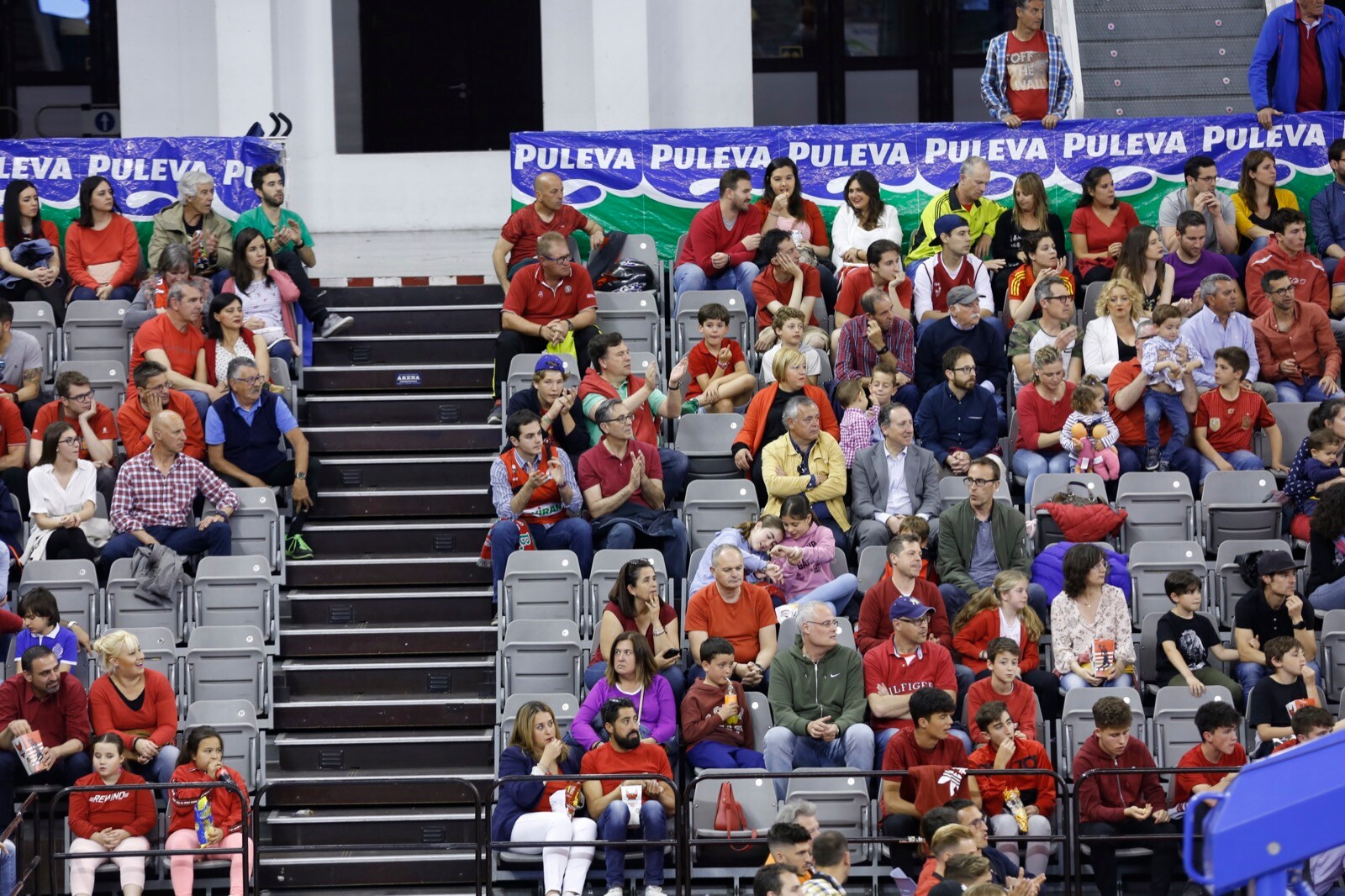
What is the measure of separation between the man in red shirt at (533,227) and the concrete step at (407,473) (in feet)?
4.92

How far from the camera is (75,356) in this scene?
558 inches

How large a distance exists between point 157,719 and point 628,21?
8287 millimetres

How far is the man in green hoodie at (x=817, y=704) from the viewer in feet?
35.8

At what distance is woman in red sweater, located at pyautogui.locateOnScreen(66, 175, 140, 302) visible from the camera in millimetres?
14570

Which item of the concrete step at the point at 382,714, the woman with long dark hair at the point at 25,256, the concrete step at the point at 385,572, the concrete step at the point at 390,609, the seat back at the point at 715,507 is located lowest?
the concrete step at the point at 382,714

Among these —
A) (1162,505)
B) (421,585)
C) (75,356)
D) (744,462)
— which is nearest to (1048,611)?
(1162,505)

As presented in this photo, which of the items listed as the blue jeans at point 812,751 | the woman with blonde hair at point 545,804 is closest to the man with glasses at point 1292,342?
the blue jeans at point 812,751

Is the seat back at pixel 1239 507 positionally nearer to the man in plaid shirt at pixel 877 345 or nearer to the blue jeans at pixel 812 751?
the man in plaid shirt at pixel 877 345

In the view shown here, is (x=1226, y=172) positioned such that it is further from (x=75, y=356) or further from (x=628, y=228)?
(x=75, y=356)

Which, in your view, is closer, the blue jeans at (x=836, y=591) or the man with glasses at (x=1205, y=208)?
the blue jeans at (x=836, y=591)

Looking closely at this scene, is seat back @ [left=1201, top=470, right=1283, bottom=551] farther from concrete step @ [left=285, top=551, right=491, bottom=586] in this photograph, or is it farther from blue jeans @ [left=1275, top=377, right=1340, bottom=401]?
concrete step @ [left=285, top=551, right=491, bottom=586]

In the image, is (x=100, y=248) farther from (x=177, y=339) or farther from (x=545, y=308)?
(x=545, y=308)

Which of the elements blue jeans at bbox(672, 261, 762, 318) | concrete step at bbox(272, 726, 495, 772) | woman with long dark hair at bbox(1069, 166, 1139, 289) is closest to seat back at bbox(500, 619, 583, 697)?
concrete step at bbox(272, 726, 495, 772)

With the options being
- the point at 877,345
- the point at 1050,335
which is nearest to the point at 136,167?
the point at 877,345
